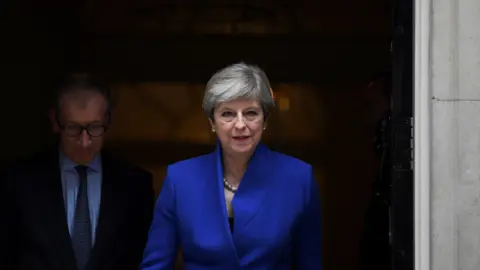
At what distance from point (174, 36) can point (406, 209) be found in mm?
3668

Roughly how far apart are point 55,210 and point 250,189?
805 mm

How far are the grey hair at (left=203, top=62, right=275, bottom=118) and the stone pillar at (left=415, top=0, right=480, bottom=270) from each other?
1.85 ft

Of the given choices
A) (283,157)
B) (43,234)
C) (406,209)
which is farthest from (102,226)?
(406,209)

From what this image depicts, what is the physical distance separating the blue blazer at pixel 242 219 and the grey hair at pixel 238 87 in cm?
20

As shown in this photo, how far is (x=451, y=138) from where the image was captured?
2.50m

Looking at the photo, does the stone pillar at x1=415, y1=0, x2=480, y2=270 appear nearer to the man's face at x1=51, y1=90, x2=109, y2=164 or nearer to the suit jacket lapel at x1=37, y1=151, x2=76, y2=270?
the man's face at x1=51, y1=90, x2=109, y2=164

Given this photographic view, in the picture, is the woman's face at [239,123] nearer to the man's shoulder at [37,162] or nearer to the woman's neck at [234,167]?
the woman's neck at [234,167]

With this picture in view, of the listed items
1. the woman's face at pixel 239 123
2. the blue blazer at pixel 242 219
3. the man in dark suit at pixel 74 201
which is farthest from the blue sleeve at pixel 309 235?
the man in dark suit at pixel 74 201

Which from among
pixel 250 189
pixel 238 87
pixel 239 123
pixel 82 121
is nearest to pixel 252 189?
pixel 250 189

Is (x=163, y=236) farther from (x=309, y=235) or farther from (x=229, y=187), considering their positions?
(x=309, y=235)

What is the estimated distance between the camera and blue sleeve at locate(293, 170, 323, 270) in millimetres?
2510

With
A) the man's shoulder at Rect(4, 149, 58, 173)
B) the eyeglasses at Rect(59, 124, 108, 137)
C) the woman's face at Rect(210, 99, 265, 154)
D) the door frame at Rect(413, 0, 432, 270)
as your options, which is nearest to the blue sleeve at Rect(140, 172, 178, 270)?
the woman's face at Rect(210, 99, 265, 154)

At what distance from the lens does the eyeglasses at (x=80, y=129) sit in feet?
9.07

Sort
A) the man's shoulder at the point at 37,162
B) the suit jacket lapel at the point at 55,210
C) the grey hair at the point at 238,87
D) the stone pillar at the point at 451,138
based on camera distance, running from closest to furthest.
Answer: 1. the grey hair at the point at 238,87
2. the stone pillar at the point at 451,138
3. the suit jacket lapel at the point at 55,210
4. the man's shoulder at the point at 37,162
